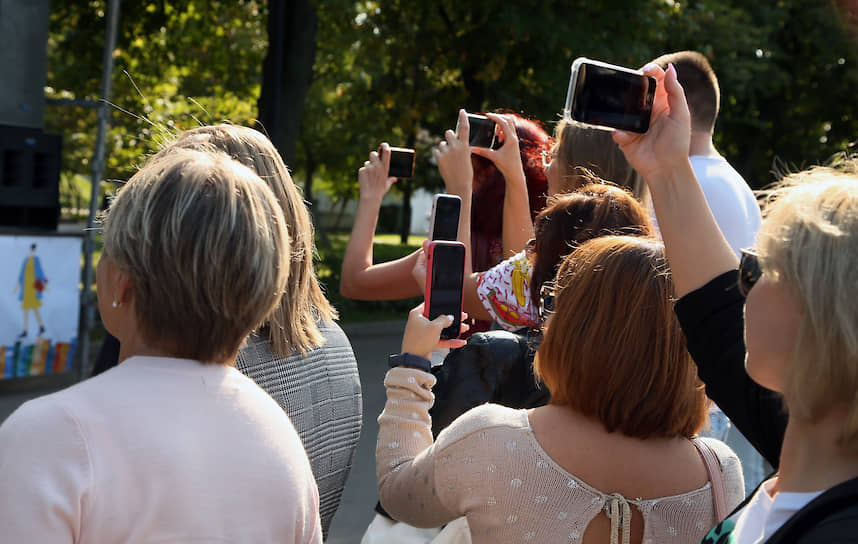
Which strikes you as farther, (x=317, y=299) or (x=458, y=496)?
(x=317, y=299)

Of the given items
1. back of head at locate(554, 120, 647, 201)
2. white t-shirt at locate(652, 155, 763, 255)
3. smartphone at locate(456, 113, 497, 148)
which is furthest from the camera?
smartphone at locate(456, 113, 497, 148)

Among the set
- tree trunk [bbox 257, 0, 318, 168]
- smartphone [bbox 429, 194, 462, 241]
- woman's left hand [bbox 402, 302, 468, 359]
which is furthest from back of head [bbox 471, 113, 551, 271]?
tree trunk [bbox 257, 0, 318, 168]

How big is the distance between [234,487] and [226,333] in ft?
0.80

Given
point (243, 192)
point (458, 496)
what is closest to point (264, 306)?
point (243, 192)

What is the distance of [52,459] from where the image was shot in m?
1.20

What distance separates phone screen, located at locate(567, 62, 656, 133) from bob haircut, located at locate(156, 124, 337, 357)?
62 cm

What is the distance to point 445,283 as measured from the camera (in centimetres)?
210

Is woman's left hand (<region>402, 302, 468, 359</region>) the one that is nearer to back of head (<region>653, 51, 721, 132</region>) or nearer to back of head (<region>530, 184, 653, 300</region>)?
back of head (<region>530, 184, 653, 300</region>)

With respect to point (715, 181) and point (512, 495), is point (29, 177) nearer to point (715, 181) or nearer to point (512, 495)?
point (715, 181)

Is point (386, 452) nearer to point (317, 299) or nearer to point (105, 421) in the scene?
point (317, 299)

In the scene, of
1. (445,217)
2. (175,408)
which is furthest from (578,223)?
(175,408)

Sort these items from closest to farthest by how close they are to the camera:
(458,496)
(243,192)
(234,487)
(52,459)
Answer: (52,459) → (234,487) → (243,192) → (458,496)

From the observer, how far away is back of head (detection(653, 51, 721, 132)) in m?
3.42

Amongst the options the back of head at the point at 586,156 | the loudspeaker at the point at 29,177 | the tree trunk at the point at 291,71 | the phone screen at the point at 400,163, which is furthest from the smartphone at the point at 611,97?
the tree trunk at the point at 291,71
